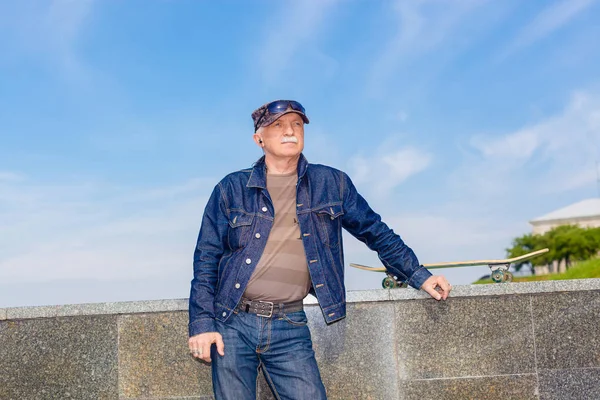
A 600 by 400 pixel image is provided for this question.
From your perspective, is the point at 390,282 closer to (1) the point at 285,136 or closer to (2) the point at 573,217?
(1) the point at 285,136

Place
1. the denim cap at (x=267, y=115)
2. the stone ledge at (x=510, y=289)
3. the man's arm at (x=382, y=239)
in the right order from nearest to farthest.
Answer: the denim cap at (x=267, y=115)
the man's arm at (x=382, y=239)
the stone ledge at (x=510, y=289)

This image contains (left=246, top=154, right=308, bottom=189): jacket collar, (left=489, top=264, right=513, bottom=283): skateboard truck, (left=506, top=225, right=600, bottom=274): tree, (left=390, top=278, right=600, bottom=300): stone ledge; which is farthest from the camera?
(left=506, top=225, right=600, bottom=274): tree

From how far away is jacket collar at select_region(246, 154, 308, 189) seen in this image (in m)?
3.89

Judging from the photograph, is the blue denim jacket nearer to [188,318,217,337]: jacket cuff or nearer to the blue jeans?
[188,318,217,337]: jacket cuff

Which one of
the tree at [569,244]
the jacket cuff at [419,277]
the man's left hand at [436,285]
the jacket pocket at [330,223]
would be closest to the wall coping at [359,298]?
the man's left hand at [436,285]

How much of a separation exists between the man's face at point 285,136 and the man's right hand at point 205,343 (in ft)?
3.57

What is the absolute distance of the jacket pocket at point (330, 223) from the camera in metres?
3.89

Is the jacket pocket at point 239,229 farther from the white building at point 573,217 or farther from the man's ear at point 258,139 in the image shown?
the white building at point 573,217

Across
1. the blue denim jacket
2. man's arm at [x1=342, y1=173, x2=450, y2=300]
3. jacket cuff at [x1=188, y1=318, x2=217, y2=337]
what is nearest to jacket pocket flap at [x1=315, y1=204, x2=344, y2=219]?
the blue denim jacket

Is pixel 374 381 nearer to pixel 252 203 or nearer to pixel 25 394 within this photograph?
pixel 252 203

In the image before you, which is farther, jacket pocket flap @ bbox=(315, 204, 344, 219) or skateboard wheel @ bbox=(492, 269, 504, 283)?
skateboard wheel @ bbox=(492, 269, 504, 283)

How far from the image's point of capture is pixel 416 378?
5.38 meters

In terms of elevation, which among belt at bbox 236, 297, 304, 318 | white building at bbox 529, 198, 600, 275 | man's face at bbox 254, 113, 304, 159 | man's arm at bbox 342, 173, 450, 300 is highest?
white building at bbox 529, 198, 600, 275

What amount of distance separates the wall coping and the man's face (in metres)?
1.66
